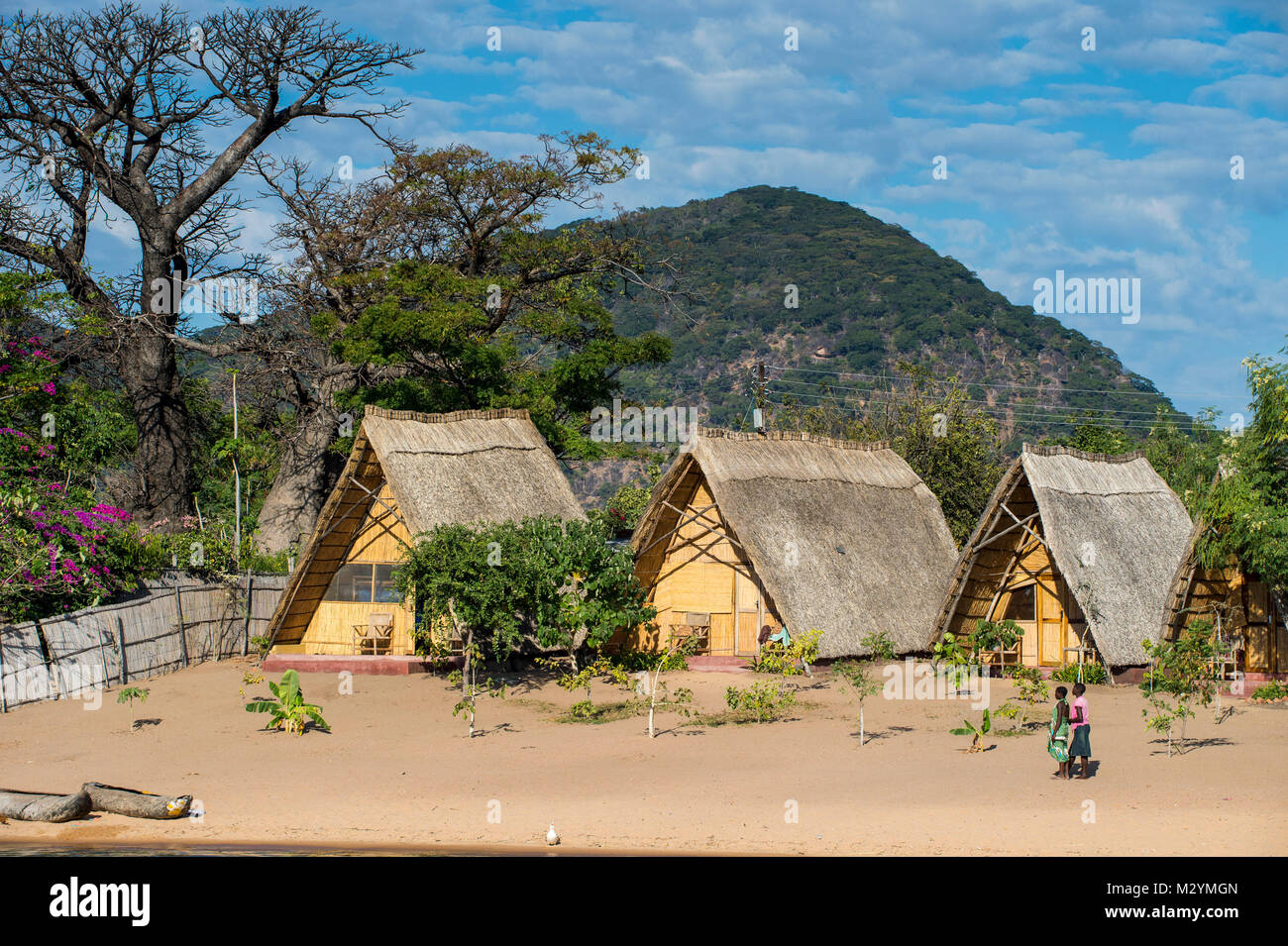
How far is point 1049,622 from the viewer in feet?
72.9

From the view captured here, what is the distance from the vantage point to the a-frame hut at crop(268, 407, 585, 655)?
21438 millimetres

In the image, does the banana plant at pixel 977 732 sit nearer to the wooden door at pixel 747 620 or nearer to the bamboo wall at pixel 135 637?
the wooden door at pixel 747 620

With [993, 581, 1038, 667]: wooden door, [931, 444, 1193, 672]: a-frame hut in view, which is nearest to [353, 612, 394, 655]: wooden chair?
[931, 444, 1193, 672]: a-frame hut

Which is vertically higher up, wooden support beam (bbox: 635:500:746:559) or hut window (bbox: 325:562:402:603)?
wooden support beam (bbox: 635:500:746:559)

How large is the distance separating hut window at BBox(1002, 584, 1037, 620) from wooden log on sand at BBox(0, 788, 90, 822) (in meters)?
15.3

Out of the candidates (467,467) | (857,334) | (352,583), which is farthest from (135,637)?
(857,334)

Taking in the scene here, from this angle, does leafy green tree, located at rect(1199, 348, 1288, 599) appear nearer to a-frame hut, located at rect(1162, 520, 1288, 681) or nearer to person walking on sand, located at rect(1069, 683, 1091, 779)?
a-frame hut, located at rect(1162, 520, 1288, 681)

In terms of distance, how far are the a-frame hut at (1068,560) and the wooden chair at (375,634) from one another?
→ 9415 millimetres

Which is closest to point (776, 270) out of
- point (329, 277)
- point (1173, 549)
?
point (329, 277)

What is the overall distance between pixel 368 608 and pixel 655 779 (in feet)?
31.0

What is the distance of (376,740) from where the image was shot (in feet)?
56.1

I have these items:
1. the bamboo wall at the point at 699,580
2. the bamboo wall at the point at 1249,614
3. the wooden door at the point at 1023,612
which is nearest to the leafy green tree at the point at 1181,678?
the bamboo wall at the point at 1249,614
